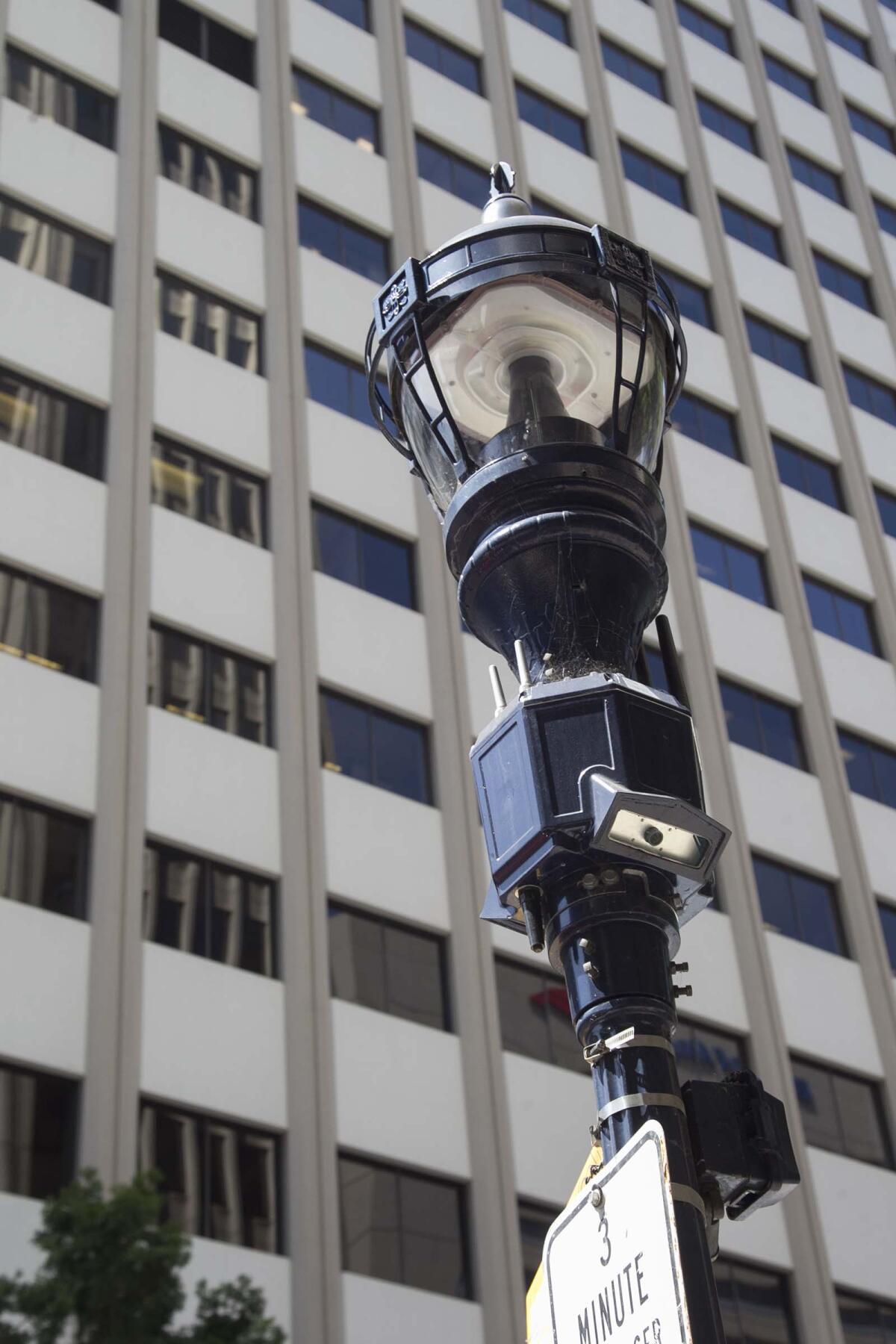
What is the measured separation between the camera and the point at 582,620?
467 cm

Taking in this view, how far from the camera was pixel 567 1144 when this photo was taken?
888 inches

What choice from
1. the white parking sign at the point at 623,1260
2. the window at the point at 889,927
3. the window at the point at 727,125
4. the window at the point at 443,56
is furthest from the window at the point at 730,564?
the white parking sign at the point at 623,1260

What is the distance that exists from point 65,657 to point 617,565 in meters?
18.6

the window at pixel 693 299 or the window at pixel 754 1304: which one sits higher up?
the window at pixel 693 299

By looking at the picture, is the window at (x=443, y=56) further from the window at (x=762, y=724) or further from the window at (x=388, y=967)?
the window at (x=388, y=967)

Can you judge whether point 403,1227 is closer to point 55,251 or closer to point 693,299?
point 55,251

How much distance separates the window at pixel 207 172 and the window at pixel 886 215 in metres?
18.4

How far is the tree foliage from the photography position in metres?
10.7

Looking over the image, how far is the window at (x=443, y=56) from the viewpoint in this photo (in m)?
34.8

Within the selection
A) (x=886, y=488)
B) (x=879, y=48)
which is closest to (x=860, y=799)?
(x=886, y=488)

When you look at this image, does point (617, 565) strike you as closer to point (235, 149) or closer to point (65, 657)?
point (65, 657)

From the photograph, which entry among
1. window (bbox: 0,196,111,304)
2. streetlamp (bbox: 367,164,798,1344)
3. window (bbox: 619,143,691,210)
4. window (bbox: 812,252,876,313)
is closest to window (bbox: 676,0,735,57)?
window (bbox: 619,143,691,210)

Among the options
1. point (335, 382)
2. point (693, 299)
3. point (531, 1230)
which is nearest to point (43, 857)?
point (531, 1230)

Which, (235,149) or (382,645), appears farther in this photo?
(235,149)
